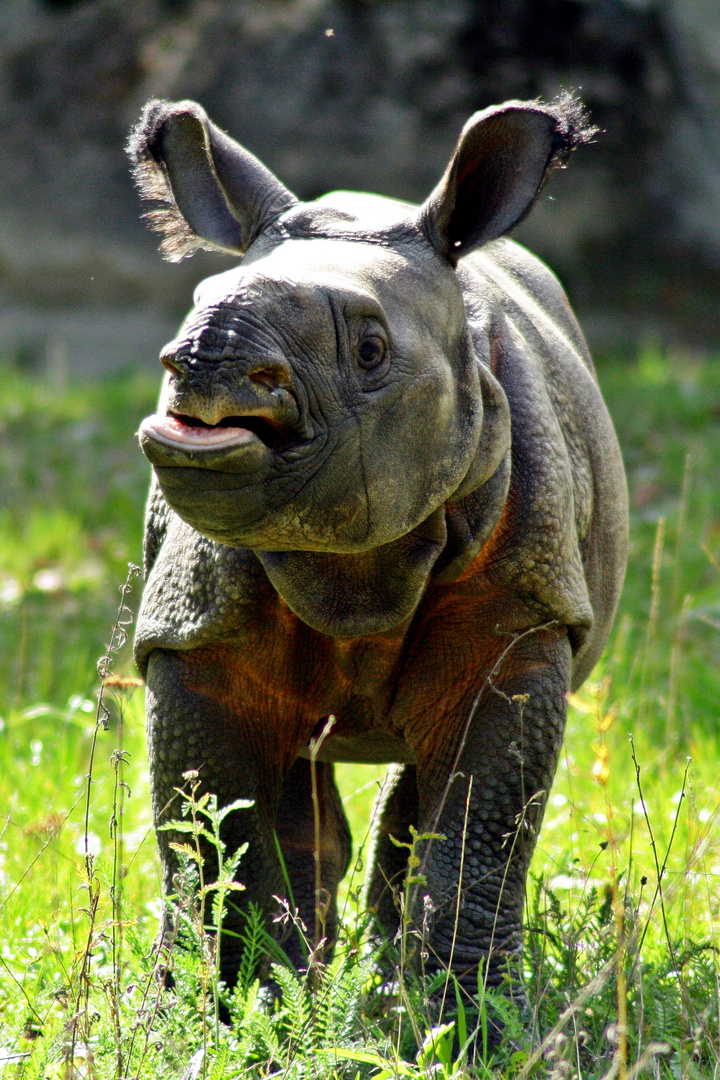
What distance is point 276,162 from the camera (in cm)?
1227

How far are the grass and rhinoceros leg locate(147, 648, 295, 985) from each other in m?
0.12

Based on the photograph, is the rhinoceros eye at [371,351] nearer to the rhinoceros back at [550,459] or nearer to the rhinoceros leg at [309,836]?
the rhinoceros back at [550,459]

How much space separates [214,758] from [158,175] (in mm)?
1383

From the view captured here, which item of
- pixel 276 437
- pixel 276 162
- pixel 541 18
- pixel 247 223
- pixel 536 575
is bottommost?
pixel 536 575

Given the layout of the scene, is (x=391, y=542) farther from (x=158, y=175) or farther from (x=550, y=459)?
(x=158, y=175)

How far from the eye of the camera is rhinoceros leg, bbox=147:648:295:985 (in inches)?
128

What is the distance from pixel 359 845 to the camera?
466 centimetres

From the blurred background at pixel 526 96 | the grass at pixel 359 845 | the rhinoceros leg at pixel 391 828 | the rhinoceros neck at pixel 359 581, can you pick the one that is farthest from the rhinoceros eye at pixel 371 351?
the blurred background at pixel 526 96

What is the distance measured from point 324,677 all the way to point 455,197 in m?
1.12

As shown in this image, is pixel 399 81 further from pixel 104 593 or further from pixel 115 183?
pixel 104 593

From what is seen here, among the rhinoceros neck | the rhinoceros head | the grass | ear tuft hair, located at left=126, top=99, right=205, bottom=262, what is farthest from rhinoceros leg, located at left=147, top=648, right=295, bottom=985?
ear tuft hair, located at left=126, top=99, right=205, bottom=262

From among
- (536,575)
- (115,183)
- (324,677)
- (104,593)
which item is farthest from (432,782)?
(115,183)

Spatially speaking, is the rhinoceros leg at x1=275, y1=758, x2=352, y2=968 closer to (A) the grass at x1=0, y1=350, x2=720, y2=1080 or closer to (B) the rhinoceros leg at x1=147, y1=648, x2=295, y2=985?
(A) the grass at x1=0, y1=350, x2=720, y2=1080

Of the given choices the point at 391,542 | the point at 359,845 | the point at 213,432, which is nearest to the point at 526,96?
the point at 359,845
